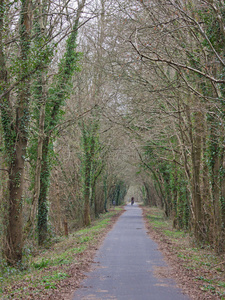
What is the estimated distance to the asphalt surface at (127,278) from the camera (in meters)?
7.86

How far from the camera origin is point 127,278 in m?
9.60

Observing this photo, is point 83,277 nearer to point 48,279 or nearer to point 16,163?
point 48,279

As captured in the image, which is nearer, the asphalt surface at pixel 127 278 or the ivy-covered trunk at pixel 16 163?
the asphalt surface at pixel 127 278

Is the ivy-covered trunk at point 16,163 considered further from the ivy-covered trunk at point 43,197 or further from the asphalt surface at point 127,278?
the ivy-covered trunk at point 43,197

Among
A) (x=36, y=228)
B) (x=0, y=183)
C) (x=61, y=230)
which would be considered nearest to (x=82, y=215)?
(x=61, y=230)

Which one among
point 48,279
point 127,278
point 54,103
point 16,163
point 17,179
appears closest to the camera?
point 48,279

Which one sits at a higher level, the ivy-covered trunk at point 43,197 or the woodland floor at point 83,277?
the ivy-covered trunk at point 43,197

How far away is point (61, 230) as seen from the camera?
24.4 meters

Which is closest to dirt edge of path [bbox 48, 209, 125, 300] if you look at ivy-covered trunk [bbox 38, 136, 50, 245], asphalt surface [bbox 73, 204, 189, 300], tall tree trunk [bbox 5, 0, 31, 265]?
asphalt surface [bbox 73, 204, 189, 300]

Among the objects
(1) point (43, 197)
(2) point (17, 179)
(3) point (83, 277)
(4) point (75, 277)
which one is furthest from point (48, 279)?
(1) point (43, 197)

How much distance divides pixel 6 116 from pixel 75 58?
6.09 metres

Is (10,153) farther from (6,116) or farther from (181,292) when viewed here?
(181,292)

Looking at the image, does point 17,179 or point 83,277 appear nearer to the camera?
point 83,277

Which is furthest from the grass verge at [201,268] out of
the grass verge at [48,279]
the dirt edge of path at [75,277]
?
the grass verge at [48,279]
